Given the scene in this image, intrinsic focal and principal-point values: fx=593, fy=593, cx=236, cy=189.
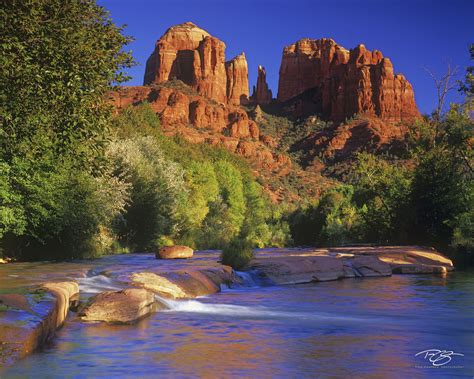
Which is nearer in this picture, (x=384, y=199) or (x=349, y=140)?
(x=384, y=199)

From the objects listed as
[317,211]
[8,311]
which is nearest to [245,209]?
[317,211]

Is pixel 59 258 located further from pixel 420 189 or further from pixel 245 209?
pixel 245 209

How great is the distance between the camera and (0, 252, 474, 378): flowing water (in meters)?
9.30

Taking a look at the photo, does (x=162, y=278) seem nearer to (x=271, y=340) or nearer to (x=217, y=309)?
(x=217, y=309)

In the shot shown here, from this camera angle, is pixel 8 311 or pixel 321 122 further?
pixel 321 122

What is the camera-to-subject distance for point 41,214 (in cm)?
2755

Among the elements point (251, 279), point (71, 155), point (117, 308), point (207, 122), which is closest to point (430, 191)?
point (251, 279)

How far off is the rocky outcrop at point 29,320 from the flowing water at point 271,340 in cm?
19

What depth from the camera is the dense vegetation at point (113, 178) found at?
1460cm

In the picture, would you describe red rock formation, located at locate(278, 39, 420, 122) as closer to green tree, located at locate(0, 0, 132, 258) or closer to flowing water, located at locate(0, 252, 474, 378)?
flowing water, located at locate(0, 252, 474, 378)

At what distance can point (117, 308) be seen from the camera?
13.3 metres

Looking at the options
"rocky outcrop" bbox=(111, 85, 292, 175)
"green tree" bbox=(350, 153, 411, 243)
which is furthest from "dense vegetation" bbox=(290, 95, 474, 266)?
"rocky outcrop" bbox=(111, 85, 292, 175)

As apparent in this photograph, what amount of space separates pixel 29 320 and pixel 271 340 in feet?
15.4

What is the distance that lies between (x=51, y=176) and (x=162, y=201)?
59.3 feet
